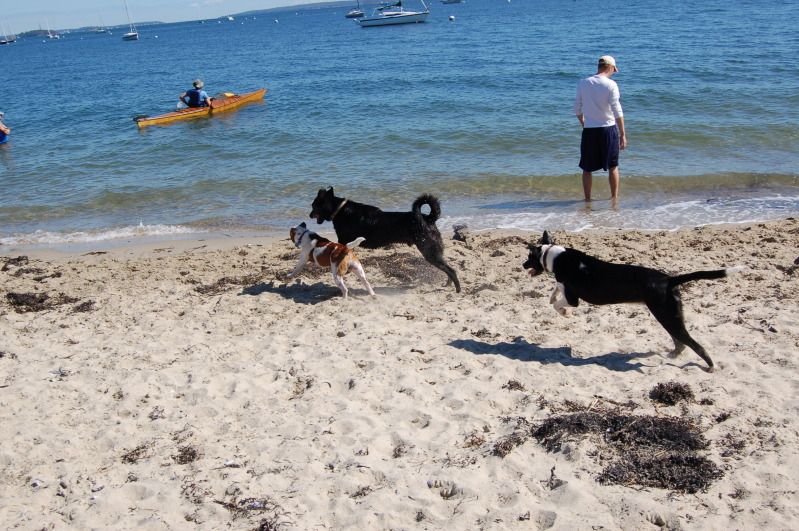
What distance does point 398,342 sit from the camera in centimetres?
606

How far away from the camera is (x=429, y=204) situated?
7074 mm

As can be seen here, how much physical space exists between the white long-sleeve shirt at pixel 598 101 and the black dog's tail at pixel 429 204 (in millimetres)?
3799

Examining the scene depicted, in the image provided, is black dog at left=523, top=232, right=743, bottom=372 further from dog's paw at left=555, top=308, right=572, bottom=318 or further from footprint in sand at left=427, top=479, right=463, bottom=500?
footprint in sand at left=427, top=479, right=463, bottom=500

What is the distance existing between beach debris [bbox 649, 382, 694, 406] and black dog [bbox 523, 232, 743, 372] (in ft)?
1.46

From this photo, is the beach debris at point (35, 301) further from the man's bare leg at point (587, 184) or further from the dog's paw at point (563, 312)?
the man's bare leg at point (587, 184)

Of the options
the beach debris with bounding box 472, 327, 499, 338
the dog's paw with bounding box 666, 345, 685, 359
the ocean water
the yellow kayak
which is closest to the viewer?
the dog's paw with bounding box 666, 345, 685, 359

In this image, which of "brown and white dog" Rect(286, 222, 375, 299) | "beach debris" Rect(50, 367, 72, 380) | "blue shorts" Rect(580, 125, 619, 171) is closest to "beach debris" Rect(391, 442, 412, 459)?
"brown and white dog" Rect(286, 222, 375, 299)

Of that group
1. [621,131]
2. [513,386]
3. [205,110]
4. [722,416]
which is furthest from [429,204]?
[205,110]

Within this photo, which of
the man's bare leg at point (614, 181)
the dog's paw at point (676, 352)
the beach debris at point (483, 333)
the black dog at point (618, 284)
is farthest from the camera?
the man's bare leg at point (614, 181)

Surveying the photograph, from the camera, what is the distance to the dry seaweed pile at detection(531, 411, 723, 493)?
3904mm

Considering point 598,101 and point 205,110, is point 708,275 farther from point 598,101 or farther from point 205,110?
point 205,110

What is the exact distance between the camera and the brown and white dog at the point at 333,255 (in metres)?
7.14


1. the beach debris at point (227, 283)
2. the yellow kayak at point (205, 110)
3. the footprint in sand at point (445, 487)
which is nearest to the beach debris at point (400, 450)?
the footprint in sand at point (445, 487)

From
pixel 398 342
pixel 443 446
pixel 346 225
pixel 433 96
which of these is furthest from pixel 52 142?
pixel 443 446
